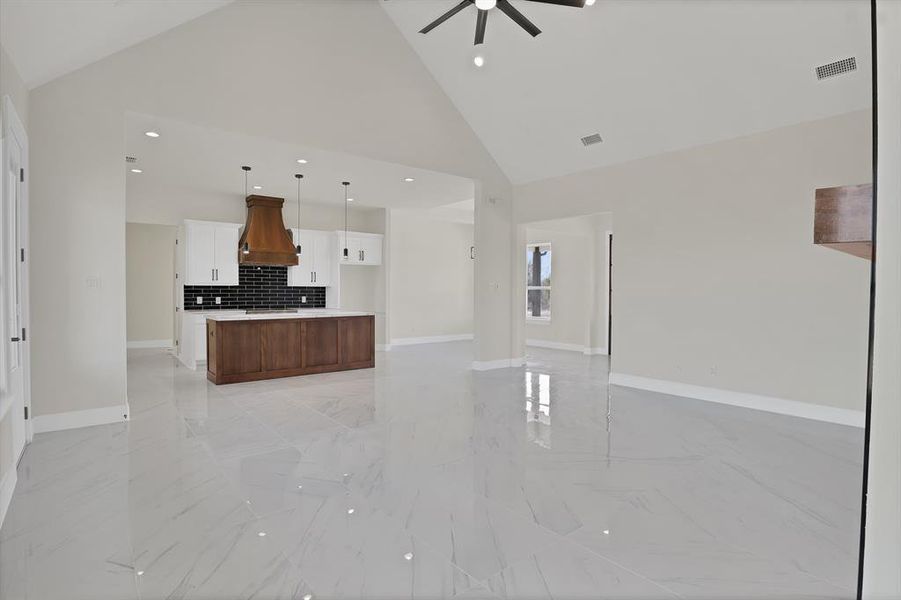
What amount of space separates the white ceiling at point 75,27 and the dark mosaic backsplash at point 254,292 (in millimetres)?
4712

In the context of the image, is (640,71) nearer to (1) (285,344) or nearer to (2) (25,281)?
(1) (285,344)

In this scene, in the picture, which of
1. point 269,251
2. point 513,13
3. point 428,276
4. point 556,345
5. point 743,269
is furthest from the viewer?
point 428,276

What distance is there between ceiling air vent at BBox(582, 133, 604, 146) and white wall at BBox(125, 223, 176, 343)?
8305 millimetres

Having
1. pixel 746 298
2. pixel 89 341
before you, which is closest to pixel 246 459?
pixel 89 341

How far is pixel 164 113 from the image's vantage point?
455cm

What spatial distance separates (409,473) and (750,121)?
4.63 m

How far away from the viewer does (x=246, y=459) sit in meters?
3.41

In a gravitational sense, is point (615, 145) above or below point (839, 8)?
below

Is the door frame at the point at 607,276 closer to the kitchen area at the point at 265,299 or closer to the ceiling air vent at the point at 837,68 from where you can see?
the kitchen area at the point at 265,299

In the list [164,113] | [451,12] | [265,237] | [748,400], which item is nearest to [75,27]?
[164,113]

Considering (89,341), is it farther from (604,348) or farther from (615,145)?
(604,348)

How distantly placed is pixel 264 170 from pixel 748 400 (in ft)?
21.0

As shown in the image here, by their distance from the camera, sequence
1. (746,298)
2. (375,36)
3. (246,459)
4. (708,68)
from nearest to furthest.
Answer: (246,459) < (708,68) < (746,298) < (375,36)

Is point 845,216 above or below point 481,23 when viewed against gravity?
below
